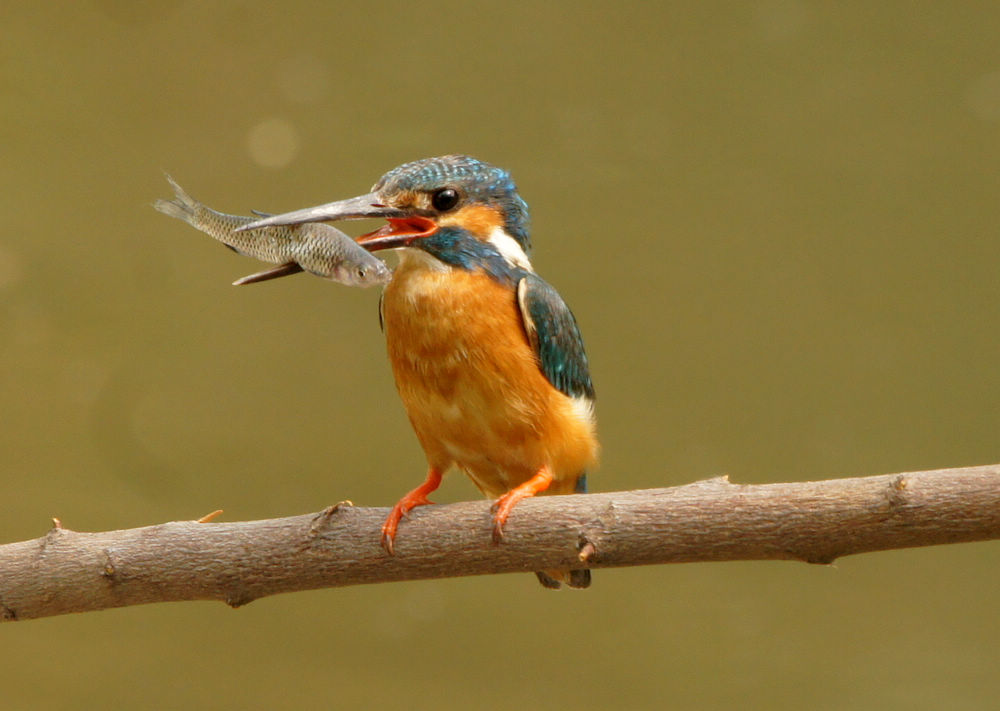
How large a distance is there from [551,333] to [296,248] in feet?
1.43

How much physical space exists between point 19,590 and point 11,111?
2109 millimetres

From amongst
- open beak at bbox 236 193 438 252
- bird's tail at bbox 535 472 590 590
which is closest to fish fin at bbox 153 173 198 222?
open beak at bbox 236 193 438 252

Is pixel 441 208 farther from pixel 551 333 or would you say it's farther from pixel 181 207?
pixel 181 207

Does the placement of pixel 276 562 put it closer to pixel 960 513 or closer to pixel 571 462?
pixel 571 462

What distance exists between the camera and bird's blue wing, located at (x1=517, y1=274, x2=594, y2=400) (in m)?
1.80

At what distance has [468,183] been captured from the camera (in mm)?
1765

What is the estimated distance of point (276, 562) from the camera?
5.17 feet

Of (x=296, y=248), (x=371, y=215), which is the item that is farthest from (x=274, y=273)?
(x=371, y=215)

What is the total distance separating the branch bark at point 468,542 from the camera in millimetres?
1406

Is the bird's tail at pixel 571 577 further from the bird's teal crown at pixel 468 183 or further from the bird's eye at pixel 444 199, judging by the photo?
the bird's eye at pixel 444 199

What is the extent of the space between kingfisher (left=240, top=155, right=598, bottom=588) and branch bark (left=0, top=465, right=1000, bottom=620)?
13cm

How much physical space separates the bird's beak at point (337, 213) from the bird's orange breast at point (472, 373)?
13cm

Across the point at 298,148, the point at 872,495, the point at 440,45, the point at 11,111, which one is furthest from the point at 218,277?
the point at 872,495

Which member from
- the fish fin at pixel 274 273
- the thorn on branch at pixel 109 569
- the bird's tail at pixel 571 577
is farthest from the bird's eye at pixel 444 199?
the thorn on branch at pixel 109 569
